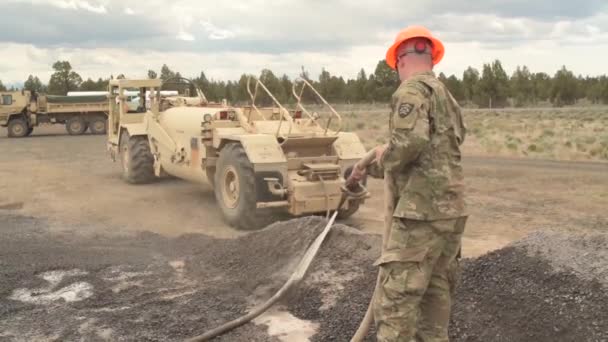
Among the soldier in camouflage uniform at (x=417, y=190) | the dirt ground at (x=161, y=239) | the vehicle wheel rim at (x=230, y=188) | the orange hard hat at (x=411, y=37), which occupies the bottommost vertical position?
the dirt ground at (x=161, y=239)

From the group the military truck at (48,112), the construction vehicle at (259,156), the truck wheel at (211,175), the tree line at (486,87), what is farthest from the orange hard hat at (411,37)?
the tree line at (486,87)

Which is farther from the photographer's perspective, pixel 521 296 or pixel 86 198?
pixel 86 198

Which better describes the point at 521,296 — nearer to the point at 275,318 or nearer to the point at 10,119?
the point at 275,318

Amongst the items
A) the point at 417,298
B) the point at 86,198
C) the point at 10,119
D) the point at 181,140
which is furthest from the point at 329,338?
the point at 10,119

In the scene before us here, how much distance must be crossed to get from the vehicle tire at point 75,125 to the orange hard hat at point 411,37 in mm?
29128

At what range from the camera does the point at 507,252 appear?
5500 mm

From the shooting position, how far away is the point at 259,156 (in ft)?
28.5

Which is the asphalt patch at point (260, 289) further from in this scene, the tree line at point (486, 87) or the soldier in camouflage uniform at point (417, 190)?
the tree line at point (486, 87)

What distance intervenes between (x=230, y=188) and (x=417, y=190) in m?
5.99

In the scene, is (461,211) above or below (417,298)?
above

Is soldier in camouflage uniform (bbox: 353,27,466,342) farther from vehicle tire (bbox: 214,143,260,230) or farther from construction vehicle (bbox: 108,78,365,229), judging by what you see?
vehicle tire (bbox: 214,143,260,230)

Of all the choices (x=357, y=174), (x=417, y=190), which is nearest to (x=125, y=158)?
(x=357, y=174)

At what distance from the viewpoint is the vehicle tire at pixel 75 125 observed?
30.9 metres

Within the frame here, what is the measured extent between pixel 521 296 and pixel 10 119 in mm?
29310
